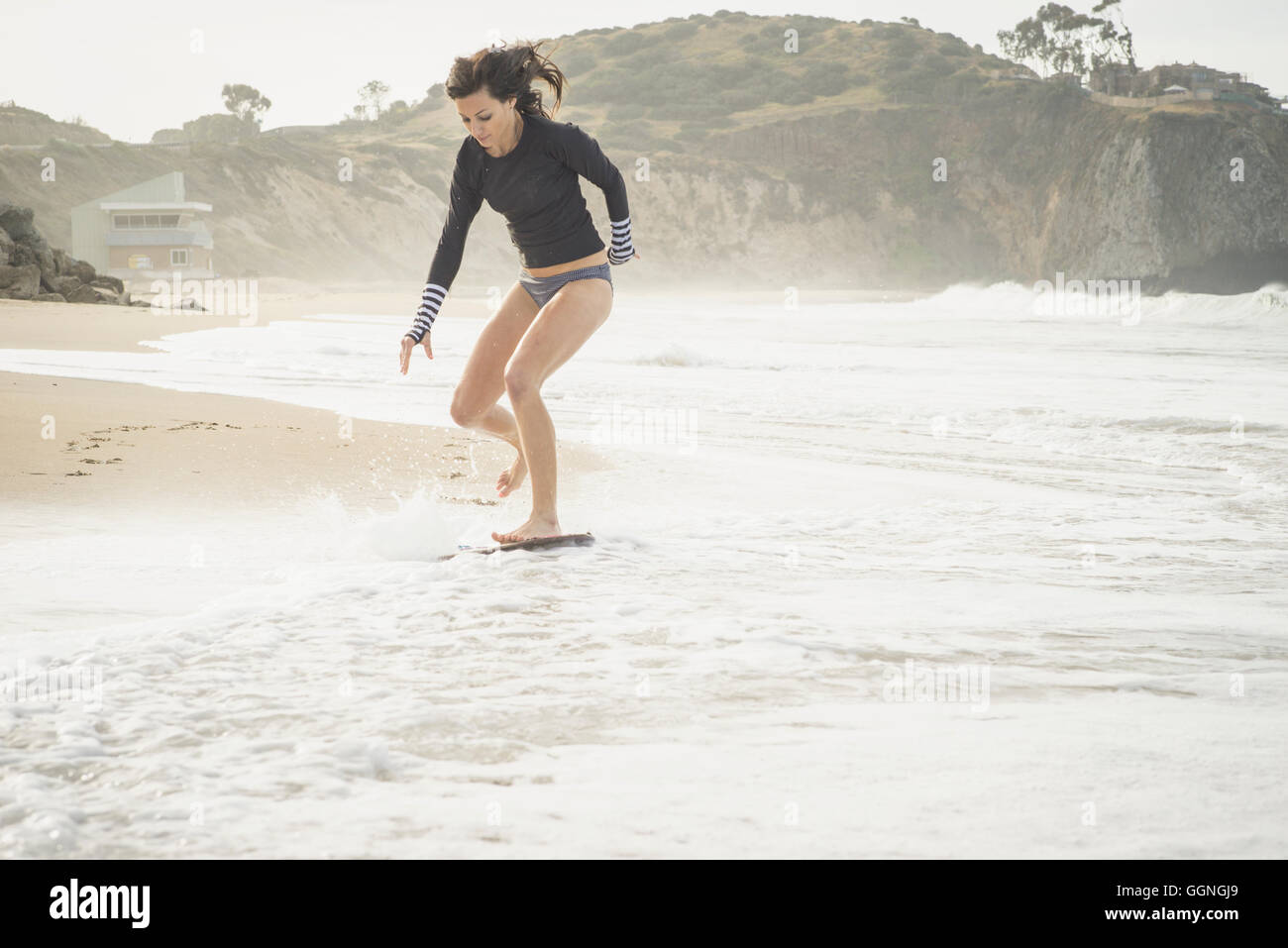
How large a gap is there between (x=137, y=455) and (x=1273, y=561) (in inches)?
224

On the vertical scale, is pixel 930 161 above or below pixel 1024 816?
above

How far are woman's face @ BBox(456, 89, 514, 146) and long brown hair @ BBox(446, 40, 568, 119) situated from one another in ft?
0.07

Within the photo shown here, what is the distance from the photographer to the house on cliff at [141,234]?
49.7 meters

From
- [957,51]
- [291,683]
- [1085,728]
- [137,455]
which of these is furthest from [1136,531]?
[957,51]

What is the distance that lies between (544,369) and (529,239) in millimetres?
547

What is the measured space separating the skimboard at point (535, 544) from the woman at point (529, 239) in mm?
81

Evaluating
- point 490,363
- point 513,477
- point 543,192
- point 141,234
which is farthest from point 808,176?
point 543,192

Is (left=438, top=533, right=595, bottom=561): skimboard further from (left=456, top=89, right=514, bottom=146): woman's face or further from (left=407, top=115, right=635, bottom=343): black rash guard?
(left=456, top=89, right=514, bottom=146): woman's face

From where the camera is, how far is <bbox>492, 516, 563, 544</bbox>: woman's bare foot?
179 inches

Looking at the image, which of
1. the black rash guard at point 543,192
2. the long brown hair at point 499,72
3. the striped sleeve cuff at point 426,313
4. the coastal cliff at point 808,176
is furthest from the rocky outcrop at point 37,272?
the coastal cliff at point 808,176

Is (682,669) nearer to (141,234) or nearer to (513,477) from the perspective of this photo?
(513,477)

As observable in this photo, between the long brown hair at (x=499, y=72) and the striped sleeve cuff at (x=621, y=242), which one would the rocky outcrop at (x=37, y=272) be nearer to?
the long brown hair at (x=499, y=72)
